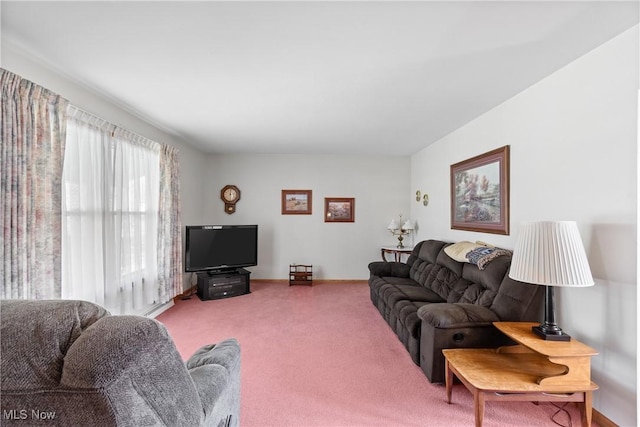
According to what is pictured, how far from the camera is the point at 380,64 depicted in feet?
6.63

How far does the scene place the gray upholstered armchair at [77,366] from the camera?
0.63 m

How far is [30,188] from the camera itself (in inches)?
73.3

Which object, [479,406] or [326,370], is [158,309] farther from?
[479,406]

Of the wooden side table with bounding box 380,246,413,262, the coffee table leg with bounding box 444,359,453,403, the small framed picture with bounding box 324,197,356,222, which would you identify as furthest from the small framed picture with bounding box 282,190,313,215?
the coffee table leg with bounding box 444,359,453,403

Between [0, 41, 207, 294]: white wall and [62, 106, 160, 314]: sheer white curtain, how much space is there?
12 centimetres

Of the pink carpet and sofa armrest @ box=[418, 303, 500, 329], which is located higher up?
sofa armrest @ box=[418, 303, 500, 329]

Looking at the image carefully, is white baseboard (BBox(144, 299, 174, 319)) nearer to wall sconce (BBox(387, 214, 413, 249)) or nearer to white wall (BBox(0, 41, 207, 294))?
white wall (BBox(0, 41, 207, 294))

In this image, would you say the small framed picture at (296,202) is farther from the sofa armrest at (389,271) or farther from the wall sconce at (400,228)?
the sofa armrest at (389,271)

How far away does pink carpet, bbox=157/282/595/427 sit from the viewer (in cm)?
185

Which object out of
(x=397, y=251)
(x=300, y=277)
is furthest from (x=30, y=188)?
(x=397, y=251)

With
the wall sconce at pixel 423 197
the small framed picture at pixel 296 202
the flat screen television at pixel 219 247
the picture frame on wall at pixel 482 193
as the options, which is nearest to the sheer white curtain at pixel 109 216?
the flat screen television at pixel 219 247

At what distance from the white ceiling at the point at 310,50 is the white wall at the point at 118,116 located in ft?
0.33

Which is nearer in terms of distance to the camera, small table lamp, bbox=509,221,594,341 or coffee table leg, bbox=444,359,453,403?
small table lamp, bbox=509,221,594,341

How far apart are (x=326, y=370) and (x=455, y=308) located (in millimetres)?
1182
